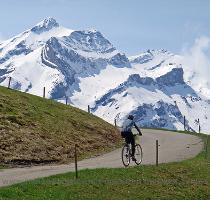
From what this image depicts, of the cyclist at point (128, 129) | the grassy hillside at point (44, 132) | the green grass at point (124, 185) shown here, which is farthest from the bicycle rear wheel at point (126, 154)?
the grassy hillside at point (44, 132)

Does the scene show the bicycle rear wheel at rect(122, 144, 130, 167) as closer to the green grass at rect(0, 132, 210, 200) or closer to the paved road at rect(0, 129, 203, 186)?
the paved road at rect(0, 129, 203, 186)

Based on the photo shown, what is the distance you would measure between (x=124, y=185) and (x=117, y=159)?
41.1 ft

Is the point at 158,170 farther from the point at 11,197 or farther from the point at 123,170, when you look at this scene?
the point at 11,197

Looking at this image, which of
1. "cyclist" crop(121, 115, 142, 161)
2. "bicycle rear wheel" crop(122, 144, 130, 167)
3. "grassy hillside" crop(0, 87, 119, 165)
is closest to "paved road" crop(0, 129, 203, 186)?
"bicycle rear wheel" crop(122, 144, 130, 167)

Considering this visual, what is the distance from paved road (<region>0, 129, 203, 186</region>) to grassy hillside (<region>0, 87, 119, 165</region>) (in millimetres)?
1990

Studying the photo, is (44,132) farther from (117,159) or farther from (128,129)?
(128,129)

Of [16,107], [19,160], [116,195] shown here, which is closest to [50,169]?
[19,160]

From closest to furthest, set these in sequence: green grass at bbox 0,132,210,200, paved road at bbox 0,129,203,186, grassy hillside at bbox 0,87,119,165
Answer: green grass at bbox 0,132,210,200, paved road at bbox 0,129,203,186, grassy hillside at bbox 0,87,119,165

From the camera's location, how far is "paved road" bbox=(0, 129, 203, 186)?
31.8 metres

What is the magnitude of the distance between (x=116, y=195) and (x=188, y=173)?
808 cm

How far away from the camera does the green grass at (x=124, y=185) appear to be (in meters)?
25.4

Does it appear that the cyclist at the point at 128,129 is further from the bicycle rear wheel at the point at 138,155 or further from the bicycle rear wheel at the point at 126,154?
the bicycle rear wheel at the point at 138,155

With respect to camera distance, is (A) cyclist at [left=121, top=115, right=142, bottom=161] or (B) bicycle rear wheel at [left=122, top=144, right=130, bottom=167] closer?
(A) cyclist at [left=121, top=115, right=142, bottom=161]

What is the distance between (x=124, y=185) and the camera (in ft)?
92.3
